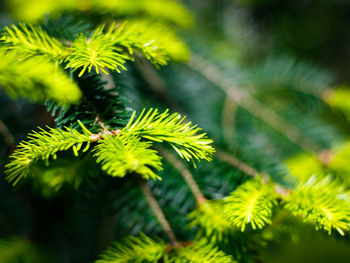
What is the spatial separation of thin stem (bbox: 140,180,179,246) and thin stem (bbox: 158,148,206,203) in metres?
0.07

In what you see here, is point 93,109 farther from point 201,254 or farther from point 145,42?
point 201,254

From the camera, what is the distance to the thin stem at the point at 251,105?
2.23ft

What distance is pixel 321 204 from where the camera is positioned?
0.37 metres

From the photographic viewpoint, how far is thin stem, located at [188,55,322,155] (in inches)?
26.8

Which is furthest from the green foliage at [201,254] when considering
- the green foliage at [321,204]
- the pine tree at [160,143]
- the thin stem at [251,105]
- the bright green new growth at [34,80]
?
the thin stem at [251,105]

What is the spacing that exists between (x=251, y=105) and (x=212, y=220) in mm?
382

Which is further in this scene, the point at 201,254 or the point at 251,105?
the point at 251,105

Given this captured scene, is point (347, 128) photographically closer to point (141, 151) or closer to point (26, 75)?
point (141, 151)

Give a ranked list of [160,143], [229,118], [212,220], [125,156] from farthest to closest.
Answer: [229,118] < [160,143] < [212,220] < [125,156]

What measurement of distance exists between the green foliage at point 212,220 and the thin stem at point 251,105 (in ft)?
1.09

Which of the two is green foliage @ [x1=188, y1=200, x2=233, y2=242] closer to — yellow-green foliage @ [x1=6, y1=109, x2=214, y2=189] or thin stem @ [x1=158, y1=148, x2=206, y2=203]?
thin stem @ [x1=158, y1=148, x2=206, y2=203]

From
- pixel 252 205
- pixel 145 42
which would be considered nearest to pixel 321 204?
pixel 252 205

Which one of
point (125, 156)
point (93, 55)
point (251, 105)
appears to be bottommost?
point (125, 156)

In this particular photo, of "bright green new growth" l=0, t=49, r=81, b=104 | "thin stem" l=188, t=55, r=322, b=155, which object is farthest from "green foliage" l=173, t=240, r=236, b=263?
"thin stem" l=188, t=55, r=322, b=155
